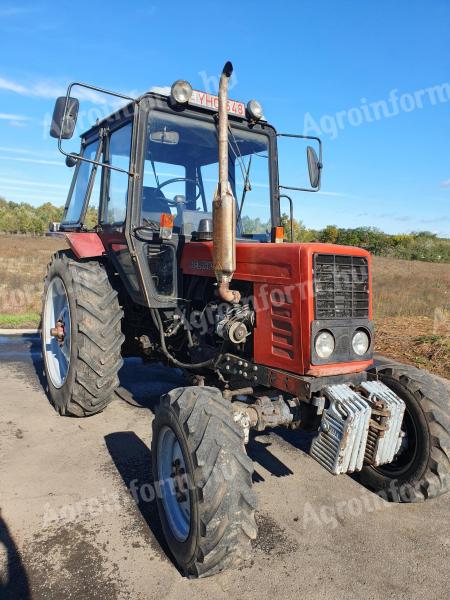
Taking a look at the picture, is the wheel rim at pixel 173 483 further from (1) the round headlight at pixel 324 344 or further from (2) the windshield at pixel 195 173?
(2) the windshield at pixel 195 173

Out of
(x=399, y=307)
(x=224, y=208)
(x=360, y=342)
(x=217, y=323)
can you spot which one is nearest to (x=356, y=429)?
(x=360, y=342)

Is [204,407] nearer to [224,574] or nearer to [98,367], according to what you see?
[224,574]

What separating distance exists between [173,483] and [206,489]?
1.72ft

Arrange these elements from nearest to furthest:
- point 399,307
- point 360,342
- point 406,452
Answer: point 360,342, point 406,452, point 399,307

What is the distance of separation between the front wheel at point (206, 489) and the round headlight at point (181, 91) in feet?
7.28

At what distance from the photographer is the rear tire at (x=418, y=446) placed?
10.1 feet

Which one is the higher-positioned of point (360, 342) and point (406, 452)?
point (360, 342)

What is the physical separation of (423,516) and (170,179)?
3.15 m

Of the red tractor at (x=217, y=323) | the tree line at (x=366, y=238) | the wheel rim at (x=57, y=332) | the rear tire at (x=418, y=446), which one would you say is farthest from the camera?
the tree line at (x=366, y=238)

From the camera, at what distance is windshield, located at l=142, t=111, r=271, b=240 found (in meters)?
4.03

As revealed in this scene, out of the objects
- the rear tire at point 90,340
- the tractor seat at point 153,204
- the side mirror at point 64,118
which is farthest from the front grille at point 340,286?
the side mirror at point 64,118

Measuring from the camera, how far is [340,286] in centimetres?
308

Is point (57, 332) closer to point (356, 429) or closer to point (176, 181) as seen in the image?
point (176, 181)

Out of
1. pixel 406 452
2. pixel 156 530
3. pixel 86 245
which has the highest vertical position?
pixel 86 245
